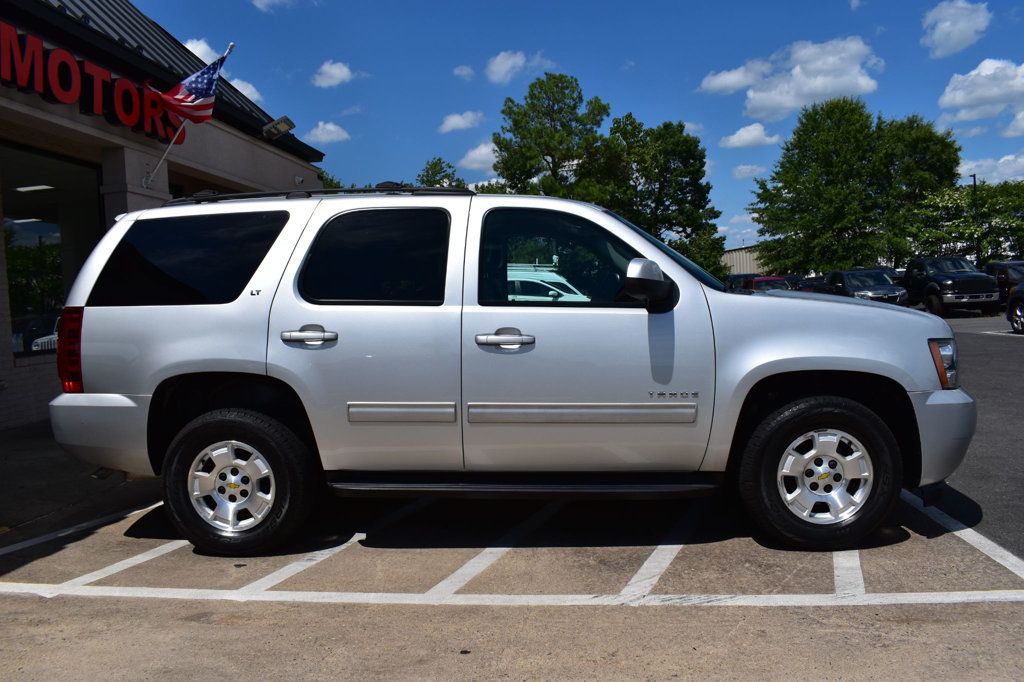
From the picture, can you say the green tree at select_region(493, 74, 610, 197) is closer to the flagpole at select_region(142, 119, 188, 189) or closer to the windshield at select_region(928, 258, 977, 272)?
the windshield at select_region(928, 258, 977, 272)

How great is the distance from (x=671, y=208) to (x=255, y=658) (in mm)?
57246

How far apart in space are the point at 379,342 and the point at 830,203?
4807 centimetres

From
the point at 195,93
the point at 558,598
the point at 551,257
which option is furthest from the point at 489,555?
the point at 195,93

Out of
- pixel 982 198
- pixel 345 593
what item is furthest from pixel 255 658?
pixel 982 198

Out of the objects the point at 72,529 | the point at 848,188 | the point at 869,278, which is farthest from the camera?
the point at 848,188

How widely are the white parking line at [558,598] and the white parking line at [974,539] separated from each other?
1.37 ft

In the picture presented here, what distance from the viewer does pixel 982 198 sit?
44719 millimetres

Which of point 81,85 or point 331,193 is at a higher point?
point 81,85

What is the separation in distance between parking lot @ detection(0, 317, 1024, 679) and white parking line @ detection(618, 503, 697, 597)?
0.02 meters

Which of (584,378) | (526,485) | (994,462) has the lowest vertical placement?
(994,462)

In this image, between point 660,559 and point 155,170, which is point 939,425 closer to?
point 660,559

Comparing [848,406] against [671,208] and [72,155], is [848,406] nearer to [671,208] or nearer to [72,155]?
[72,155]

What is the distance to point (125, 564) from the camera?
465cm

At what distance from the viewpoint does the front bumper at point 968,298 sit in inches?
987
